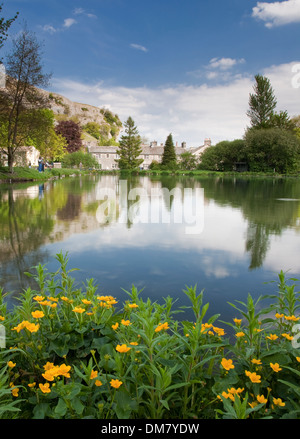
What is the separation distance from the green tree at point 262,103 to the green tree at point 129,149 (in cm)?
2627

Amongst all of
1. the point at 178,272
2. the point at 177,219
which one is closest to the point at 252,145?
the point at 177,219

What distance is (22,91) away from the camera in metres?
27.9

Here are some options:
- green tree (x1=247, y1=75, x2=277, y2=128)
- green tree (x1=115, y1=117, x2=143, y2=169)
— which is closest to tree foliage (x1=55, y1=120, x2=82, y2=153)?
green tree (x1=115, y1=117, x2=143, y2=169)

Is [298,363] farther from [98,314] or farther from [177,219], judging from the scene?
[177,219]

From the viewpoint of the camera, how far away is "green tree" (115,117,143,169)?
2876 inches

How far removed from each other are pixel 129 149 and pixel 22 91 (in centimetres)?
4648

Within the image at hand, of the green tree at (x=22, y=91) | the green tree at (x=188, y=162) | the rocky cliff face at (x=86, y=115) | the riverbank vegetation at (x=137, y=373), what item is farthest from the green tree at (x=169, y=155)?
the rocky cliff face at (x=86, y=115)

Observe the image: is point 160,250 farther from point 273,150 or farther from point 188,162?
point 188,162

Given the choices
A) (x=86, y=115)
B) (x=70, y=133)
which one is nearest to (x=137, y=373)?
(x=70, y=133)

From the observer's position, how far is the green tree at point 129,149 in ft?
240

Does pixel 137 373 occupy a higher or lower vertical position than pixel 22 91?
lower

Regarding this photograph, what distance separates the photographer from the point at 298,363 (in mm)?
1962

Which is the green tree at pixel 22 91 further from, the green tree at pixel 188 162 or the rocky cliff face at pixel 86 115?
the rocky cliff face at pixel 86 115

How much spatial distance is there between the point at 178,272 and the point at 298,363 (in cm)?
270
